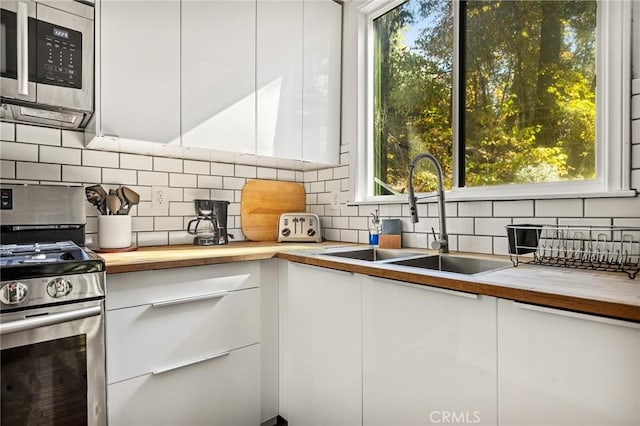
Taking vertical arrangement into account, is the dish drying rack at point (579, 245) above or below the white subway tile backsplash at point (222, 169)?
below

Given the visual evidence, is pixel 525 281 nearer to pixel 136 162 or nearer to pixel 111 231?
pixel 111 231

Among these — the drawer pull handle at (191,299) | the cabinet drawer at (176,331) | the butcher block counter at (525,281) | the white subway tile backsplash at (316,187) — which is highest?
the white subway tile backsplash at (316,187)

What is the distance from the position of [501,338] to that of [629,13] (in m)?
1.25

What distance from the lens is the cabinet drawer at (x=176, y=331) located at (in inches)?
53.1

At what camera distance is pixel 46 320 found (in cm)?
110

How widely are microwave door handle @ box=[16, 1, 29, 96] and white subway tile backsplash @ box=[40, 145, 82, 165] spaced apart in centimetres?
43

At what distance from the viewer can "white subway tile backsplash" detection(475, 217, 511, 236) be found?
1.60m

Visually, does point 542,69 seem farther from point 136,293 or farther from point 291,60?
point 136,293

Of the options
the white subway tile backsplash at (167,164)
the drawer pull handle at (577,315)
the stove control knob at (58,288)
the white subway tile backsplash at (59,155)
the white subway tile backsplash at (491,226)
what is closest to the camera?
the drawer pull handle at (577,315)

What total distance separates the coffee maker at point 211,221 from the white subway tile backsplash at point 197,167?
0.18m

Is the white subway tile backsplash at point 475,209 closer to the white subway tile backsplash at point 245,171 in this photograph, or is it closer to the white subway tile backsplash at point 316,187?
the white subway tile backsplash at point 316,187

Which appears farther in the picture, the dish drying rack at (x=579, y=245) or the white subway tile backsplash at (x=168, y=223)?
the white subway tile backsplash at (x=168, y=223)

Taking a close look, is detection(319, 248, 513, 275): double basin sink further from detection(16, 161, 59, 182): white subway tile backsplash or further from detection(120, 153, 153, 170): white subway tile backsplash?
detection(16, 161, 59, 182): white subway tile backsplash

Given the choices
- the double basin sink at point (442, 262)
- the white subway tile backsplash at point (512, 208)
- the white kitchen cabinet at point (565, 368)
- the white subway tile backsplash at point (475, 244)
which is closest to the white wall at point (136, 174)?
the double basin sink at point (442, 262)
